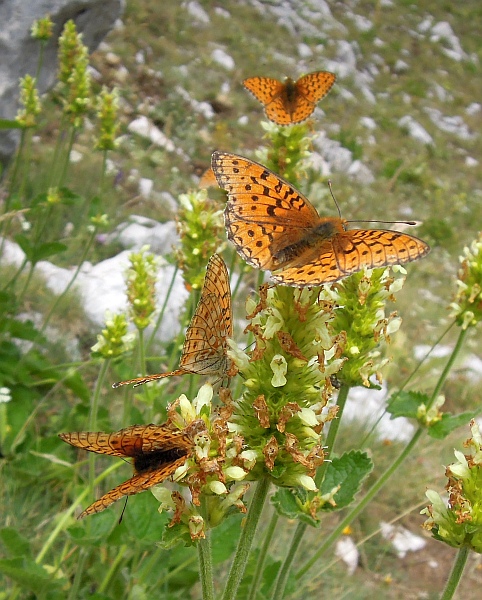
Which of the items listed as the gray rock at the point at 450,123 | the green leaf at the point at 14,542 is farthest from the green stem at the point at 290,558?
the gray rock at the point at 450,123

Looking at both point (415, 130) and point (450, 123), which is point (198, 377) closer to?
point (415, 130)

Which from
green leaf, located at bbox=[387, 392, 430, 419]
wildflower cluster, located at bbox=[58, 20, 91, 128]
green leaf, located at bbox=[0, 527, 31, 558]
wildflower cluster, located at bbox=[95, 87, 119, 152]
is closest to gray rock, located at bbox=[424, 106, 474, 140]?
wildflower cluster, located at bbox=[58, 20, 91, 128]

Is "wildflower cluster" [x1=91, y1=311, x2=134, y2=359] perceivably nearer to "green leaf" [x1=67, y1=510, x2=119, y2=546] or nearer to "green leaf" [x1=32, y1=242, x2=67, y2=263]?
"green leaf" [x1=67, y1=510, x2=119, y2=546]

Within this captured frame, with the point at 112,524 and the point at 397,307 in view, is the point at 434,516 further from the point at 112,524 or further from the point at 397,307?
the point at 397,307

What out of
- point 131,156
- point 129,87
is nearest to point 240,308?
point 131,156

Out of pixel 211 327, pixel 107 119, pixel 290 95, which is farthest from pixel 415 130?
pixel 211 327

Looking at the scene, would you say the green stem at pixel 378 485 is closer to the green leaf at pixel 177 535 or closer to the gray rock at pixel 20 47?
the green leaf at pixel 177 535

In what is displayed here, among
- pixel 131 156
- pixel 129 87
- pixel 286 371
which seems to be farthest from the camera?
pixel 129 87
